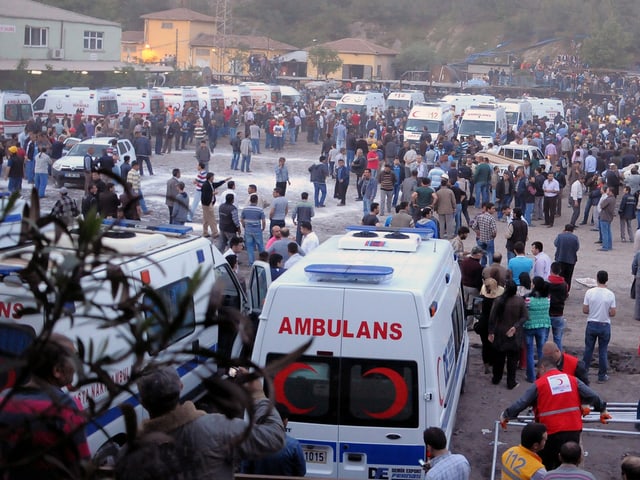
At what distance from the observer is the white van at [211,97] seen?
1727 inches

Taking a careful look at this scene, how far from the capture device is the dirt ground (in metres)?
9.55

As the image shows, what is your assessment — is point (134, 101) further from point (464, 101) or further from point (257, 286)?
point (257, 286)

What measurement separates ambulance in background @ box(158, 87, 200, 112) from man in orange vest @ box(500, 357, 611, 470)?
112 ft

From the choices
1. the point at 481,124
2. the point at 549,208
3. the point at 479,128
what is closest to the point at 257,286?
the point at 549,208

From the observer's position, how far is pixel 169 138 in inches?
1335

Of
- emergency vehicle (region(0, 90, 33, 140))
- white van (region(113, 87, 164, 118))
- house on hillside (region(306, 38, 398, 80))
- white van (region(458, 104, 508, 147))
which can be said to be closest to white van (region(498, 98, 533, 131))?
white van (region(458, 104, 508, 147))

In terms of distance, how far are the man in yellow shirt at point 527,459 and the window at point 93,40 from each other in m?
50.1

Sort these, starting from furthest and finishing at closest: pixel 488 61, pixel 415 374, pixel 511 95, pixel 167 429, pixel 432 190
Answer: pixel 488 61, pixel 511 95, pixel 432 190, pixel 415 374, pixel 167 429

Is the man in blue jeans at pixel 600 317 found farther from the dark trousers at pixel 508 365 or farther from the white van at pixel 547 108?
the white van at pixel 547 108

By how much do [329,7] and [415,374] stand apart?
90049 millimetres

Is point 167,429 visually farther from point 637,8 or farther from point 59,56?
point 637,8

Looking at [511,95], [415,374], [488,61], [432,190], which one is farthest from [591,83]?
[415,374]

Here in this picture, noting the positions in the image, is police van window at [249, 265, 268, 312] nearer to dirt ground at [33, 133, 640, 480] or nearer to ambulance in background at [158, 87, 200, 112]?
dirt ground at [33, 133, 640, 480]

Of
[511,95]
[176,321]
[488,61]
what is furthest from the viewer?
[488,61]
